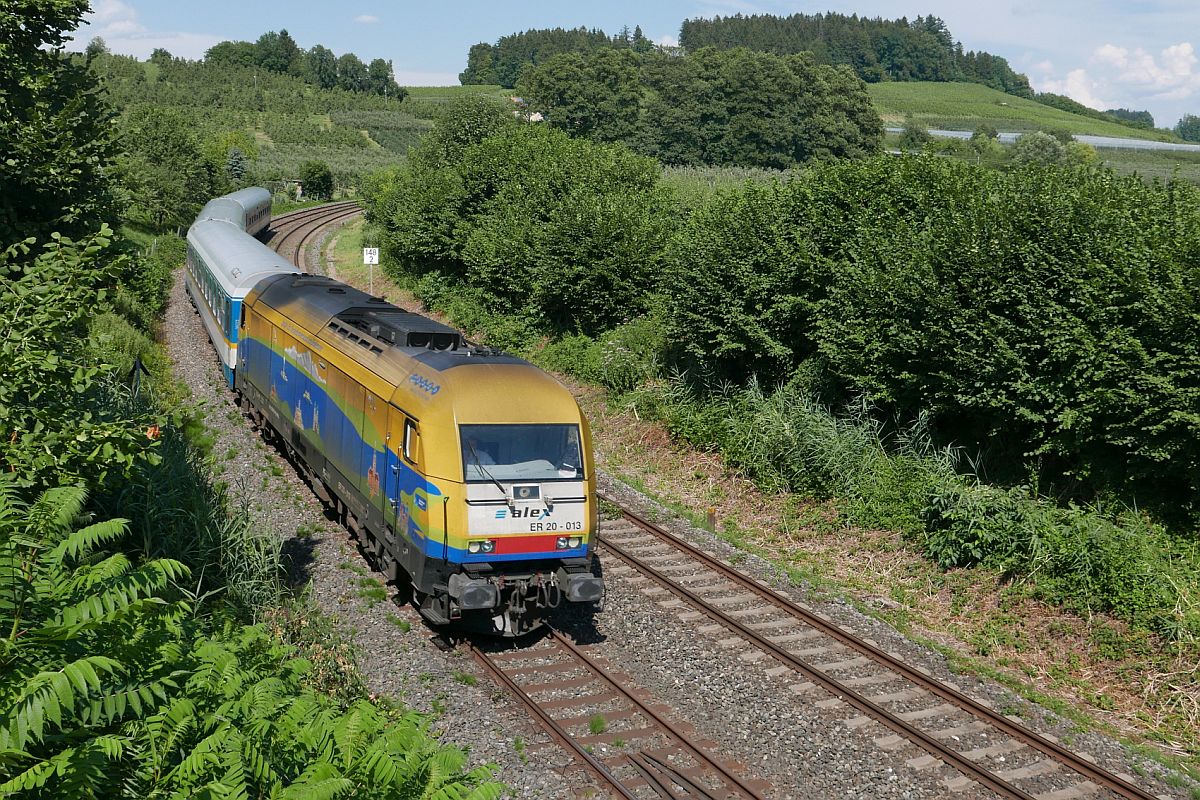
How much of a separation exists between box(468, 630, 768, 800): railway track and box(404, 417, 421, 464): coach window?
2.54 m

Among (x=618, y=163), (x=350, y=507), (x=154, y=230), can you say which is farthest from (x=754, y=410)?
(x=154, y=230)

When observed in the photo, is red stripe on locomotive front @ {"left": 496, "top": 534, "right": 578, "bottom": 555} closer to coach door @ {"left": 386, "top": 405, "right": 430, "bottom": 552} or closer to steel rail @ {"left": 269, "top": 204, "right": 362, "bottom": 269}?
coach door @ {"left": 386, "top": 405, "right": 430, "bottom": 552}

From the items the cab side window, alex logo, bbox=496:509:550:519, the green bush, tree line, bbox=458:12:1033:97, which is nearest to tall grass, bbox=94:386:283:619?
the cab side window

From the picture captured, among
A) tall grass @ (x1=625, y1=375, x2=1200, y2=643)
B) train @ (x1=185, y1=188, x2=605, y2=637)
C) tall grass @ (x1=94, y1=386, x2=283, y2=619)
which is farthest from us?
tall grass @ (x1=625, y1=375, x2=1200, y2=643)

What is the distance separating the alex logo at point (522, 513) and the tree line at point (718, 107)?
2128 inches

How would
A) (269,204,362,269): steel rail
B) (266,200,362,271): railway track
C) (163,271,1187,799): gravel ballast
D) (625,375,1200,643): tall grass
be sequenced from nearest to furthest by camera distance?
1. (163,271,1187,799): gravel ballast
2. (625,375,1200,643): tall grass
3. (266,200,362,271): railway track
4. (269,204,362,269): steel rail

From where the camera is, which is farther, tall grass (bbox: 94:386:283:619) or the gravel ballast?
tall grass (bbox: 94:386:283:619)

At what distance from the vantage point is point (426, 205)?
121 ft

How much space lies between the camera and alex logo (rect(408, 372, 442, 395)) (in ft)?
37.8

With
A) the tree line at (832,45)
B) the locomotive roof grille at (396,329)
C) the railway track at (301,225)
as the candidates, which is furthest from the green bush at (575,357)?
the tree line at (832,45)

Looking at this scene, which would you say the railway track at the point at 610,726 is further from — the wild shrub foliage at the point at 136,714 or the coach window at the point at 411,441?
the wild shrub foliage at the point at 136,714

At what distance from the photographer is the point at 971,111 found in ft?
344

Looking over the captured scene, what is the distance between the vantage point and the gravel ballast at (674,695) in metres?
9.55

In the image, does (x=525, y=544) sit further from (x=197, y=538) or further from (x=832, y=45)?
(x=832, y=45)
